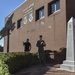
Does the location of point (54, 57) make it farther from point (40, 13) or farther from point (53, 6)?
point (40, 13)

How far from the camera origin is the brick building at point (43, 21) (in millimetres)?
21438

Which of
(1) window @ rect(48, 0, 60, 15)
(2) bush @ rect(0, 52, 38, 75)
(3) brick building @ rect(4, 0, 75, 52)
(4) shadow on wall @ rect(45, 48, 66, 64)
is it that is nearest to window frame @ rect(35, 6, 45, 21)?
(3) brick building @ rect(4, 0, 75, 52)

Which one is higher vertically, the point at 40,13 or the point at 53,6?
the point at 53,6

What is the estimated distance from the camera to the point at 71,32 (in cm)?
1520

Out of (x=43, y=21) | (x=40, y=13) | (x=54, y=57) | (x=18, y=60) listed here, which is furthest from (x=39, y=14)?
(x=18, y=60)

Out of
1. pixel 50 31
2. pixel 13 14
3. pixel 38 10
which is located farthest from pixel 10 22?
pixel 50 31

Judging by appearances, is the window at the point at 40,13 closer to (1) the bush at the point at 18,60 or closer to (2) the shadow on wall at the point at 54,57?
(2) the shadow on wall at the point at 54,57

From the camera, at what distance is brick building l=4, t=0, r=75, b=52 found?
2144cm

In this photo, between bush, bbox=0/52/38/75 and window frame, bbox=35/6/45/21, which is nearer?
bush, bbox=0/52/38/75

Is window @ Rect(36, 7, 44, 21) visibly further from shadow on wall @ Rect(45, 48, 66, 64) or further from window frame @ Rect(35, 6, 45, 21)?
shadow on wall @ Rect(45, 48, 66, 64)

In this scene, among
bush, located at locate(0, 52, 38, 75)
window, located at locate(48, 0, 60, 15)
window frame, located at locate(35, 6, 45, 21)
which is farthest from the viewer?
window frame, located at locate(35, 6, 45, 21)

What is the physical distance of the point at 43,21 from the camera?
25.0m

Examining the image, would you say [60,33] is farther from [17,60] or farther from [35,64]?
[17,60]

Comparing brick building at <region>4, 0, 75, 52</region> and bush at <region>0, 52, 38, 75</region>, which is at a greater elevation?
brick building at <region>4, 0, 75, 52</region>
